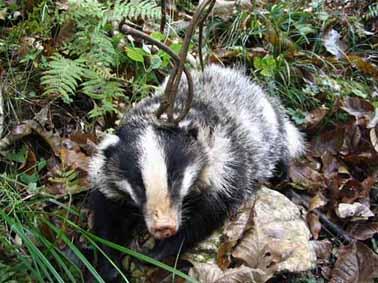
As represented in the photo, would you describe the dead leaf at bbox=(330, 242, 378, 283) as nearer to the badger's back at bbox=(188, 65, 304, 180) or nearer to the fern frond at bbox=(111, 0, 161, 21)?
the badger's back at bbox=(188, 65, 304, 180)

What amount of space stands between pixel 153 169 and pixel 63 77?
1.50 metres

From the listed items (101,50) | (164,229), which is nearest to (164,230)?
(164,229)

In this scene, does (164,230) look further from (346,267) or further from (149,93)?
(149,93)

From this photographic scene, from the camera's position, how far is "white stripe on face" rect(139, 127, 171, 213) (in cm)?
314

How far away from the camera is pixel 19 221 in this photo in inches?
139

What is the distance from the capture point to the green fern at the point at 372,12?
644 cm

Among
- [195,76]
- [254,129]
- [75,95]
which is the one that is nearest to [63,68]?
[75,95]

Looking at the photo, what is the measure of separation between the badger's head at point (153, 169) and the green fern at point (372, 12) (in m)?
3.52

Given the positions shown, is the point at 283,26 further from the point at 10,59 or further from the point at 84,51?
the point at 10,59

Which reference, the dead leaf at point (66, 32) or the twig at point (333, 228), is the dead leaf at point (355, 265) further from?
the dead leaf at point (66, 32)

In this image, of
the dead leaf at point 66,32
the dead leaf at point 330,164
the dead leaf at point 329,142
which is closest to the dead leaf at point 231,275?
the dead leaf at point 330,164

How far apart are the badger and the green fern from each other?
2.41 meters

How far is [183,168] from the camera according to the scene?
333 centimetres

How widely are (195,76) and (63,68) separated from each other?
87 cm
